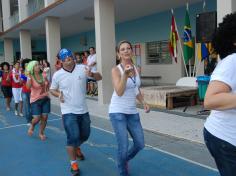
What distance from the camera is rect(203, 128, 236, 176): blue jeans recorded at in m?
1.93

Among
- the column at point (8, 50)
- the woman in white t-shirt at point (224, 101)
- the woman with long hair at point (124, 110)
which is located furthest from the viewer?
the column at point (8, 50)

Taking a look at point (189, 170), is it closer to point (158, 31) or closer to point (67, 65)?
point (67, 65)

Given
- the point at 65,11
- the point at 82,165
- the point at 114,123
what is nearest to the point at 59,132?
the point at 82,165

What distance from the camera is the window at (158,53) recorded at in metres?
15.5

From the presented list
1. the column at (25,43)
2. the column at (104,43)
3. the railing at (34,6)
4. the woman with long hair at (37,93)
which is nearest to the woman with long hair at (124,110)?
the woman with long hair at (37,93)

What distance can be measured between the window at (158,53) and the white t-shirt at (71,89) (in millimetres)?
11393

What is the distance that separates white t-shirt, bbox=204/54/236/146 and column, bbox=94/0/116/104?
328 inches

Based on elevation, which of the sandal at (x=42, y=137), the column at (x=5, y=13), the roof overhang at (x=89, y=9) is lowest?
the sandal at (x=42, y=137)

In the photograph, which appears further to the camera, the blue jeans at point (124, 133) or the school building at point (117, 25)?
the school building at point (117, 25)

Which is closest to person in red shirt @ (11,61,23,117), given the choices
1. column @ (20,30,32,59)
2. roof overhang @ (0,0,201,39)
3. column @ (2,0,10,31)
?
roof overhang @ (0,0,201,39)

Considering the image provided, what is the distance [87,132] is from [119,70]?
125 cm

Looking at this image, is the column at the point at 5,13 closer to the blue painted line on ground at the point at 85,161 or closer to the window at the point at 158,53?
the window at the point at 158,53

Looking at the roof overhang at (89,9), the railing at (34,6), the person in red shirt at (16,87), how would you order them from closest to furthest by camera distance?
the person in red shirt at (16,87)
the roof overhang at (89,9)
the railing at (34,6)

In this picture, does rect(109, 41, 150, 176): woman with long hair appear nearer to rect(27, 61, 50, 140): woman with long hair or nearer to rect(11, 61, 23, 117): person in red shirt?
rect(27, 61, 50, 140): woman with long hair
